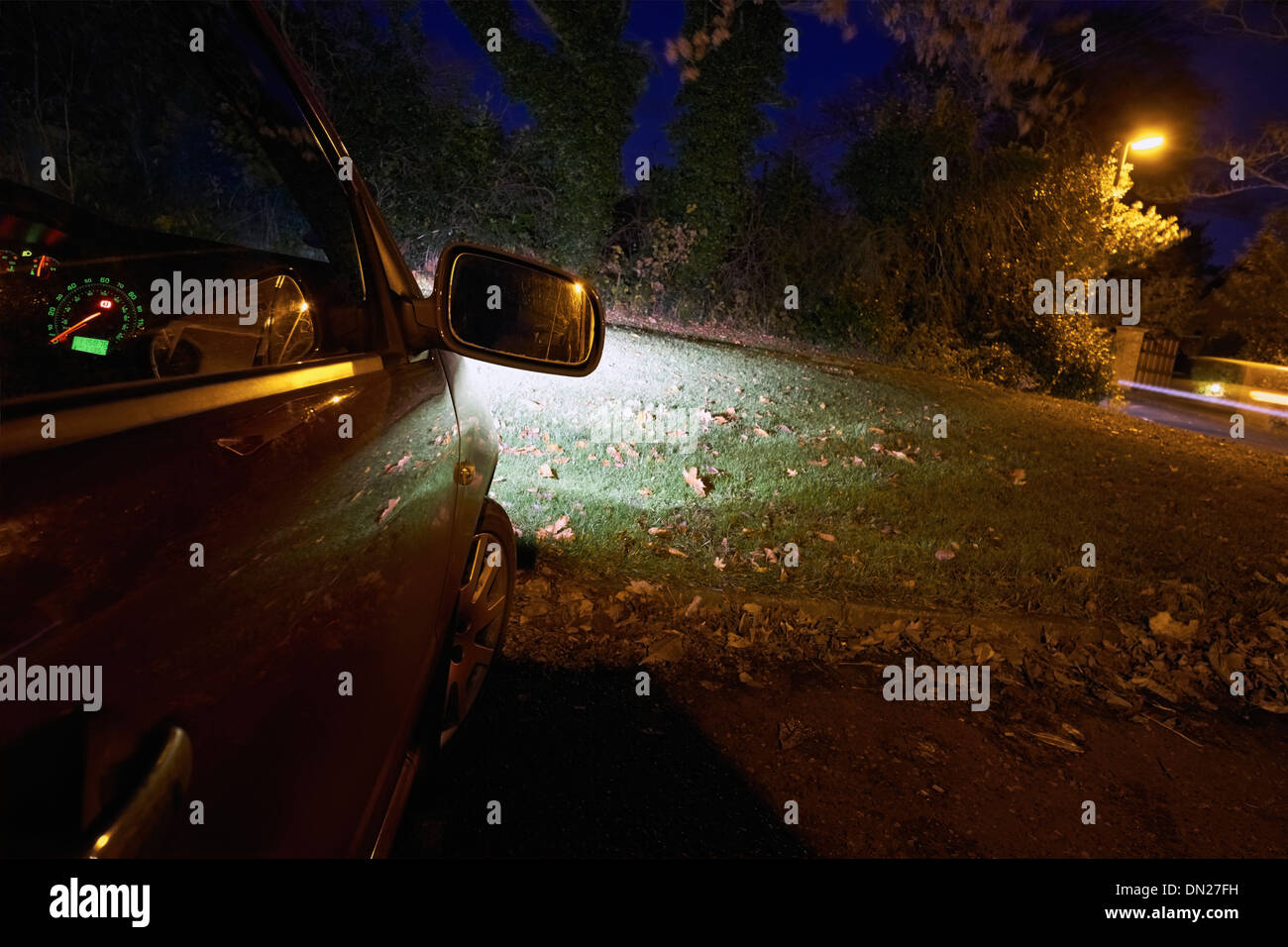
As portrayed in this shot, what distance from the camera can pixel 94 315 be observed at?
5.20ft

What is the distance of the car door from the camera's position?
2.96 feet

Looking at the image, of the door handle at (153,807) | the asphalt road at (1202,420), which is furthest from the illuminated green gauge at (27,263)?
the asphalt road at (1202,420)

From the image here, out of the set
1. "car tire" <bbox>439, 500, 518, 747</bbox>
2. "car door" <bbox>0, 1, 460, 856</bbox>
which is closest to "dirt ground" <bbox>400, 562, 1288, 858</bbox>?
"car tire" <bbox>439, 500, 518, 747</bbox>

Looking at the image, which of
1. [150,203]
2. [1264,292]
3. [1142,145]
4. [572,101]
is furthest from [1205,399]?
[150,203]

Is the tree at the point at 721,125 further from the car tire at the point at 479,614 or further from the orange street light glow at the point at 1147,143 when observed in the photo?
the car tire at the point at 479,614

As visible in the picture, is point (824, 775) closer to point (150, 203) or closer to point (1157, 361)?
point (150, 203)

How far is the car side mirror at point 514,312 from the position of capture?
219 centimetres

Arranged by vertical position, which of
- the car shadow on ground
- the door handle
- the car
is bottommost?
the car shadow on ground

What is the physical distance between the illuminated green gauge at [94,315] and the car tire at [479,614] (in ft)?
3.94

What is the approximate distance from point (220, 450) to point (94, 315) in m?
0.54

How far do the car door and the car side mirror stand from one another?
1.26 ft

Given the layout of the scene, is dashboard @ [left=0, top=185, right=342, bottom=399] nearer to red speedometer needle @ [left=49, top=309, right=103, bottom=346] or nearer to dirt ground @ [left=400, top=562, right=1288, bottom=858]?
red speedometer needle @ [left=49, top=309, right=103, bottom=346]
